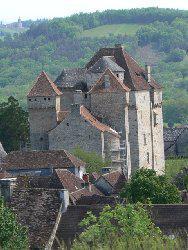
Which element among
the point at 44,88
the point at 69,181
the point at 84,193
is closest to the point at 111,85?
the point at 44,88

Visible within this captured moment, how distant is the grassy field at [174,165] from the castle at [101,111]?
1.80 metres

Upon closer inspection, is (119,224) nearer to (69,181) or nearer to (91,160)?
(69,181)

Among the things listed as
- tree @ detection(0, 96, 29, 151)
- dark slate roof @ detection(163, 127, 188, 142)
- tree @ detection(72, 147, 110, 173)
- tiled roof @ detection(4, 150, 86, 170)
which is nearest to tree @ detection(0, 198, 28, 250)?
tiled roof @ detection(4, 150, 86, 170)

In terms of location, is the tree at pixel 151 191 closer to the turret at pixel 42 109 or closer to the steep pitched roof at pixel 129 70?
the turret at pixel 42 109

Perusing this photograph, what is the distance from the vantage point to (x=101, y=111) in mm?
78688

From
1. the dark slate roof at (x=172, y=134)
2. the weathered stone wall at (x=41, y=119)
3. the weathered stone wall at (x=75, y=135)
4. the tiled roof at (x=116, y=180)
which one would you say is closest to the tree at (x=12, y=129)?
the weathered stone wall at (x=41, y=119)

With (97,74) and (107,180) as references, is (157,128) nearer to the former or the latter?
(97,74)

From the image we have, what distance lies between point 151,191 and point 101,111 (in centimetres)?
2706

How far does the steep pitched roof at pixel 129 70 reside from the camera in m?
79.8

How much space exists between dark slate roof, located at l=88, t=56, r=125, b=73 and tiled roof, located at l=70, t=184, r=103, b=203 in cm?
2269

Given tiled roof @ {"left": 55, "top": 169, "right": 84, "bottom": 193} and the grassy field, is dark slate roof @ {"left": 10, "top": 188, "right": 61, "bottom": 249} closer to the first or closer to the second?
tiled roof @ {"left": 55, "top": 169, "right": 84, "bottom": 193}

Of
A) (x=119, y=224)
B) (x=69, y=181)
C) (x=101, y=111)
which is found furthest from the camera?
(x=101, y=111)

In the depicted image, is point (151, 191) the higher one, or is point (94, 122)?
point (151, 191)

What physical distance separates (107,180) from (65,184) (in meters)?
4.09
